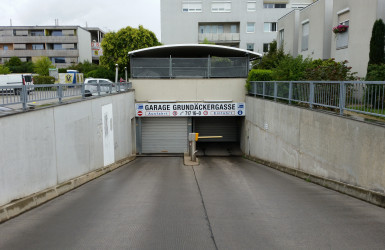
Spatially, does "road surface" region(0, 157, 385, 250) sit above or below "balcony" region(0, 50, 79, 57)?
below

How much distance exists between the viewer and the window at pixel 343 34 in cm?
1916

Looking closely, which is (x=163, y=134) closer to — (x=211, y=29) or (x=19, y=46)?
(x=211, y=29)

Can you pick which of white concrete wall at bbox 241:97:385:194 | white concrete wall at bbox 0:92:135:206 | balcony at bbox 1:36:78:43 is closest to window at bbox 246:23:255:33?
white concrete wall at bbox 241:97:385:194

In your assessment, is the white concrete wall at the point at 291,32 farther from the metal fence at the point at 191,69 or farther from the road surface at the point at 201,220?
the road surface at the point at 201,220

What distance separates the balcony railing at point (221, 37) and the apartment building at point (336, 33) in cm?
1552

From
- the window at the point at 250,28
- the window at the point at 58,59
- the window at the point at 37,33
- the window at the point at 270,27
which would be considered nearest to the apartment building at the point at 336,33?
the window at the point at 250,28

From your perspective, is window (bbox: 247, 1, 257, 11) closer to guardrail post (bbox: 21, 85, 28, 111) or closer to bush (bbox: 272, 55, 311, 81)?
bush (bbox: 272, 55, 311, 81)

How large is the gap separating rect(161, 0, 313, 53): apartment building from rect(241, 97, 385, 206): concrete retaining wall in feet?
96.1

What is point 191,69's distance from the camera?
2133cm

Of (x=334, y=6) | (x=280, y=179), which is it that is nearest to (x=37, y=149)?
(x=280, y=179)

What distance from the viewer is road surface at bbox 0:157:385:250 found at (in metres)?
5.34

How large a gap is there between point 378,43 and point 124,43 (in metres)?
26.8

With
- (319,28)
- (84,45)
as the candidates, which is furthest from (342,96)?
(84,45)

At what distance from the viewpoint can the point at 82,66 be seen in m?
53.5
